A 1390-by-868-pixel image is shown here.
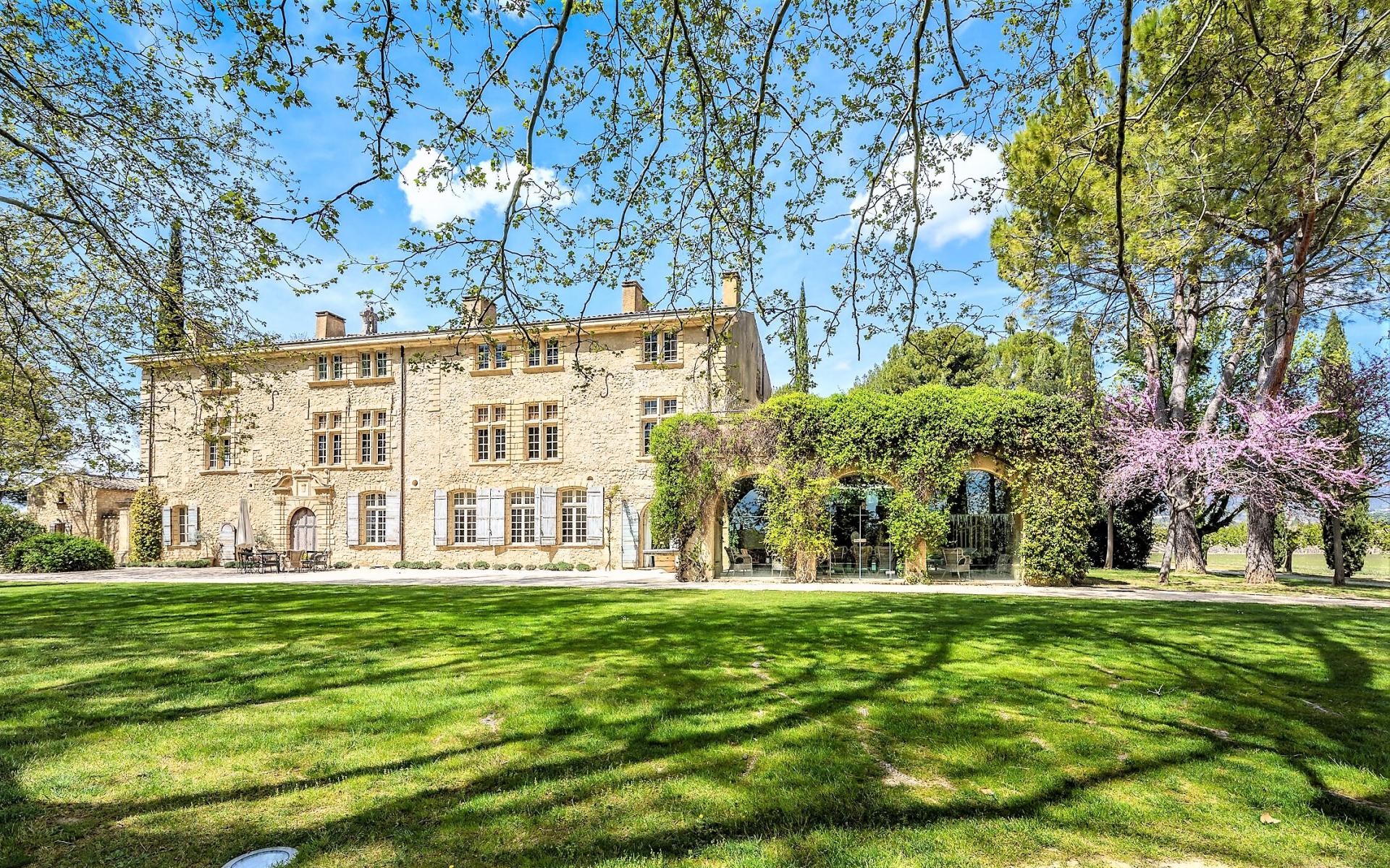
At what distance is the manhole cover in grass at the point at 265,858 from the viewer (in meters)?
2.65

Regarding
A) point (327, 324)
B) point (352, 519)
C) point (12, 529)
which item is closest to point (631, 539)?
point (352, 519)

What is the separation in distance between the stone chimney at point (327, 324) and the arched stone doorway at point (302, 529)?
6668mm

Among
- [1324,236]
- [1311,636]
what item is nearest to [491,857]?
[1324,236]

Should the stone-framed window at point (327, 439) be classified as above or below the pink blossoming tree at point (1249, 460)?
above

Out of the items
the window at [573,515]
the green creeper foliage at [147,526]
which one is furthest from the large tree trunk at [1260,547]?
the green creeper foliage at [147,526]

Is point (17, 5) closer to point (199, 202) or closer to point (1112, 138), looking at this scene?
point (199, 202)

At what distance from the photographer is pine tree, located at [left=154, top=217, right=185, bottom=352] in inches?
272

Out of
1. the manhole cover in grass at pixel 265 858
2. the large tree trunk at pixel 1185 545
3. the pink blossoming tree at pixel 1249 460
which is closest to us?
the manhole cover in grass at pixel 265 858

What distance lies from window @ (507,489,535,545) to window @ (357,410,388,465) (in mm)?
5320

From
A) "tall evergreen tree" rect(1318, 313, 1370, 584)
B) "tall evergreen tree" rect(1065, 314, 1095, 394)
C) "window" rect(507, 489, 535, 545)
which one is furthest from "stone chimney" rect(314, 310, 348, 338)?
"tall evergreen tree" rect(1318, 313, 1370, 584)

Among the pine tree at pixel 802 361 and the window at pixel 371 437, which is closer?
the pine tree at pixel 802 361

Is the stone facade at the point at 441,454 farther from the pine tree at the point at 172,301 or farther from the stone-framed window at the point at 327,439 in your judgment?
the pine tree at the point at 172,301

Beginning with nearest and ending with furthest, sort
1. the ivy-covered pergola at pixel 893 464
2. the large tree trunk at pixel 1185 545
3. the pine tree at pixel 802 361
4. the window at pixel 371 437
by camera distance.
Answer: the pine tree at pixel 802 361
the ivy-covered pergola at pixel 893 464
the large tree trunk at pixel 1185 545
the window at pixel 371 437

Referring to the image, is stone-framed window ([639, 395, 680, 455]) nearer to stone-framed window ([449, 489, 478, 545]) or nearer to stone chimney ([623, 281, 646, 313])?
stone chimney ([623, 281, 646, 313])
